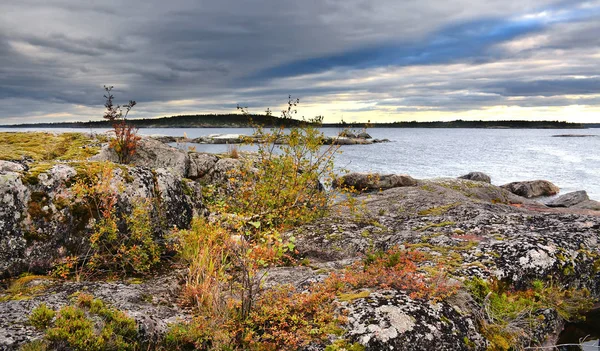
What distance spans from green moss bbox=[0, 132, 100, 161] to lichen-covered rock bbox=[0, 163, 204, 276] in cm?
577

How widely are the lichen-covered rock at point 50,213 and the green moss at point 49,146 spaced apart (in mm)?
5766

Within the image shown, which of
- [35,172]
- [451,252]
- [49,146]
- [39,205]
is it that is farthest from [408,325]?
[49,146]

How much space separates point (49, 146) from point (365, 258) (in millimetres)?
12839

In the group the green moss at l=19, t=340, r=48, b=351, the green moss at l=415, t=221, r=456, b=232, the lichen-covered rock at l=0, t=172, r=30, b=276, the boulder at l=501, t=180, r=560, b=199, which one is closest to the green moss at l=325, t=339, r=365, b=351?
the green moss at l=19, t=340, r=48, b=351

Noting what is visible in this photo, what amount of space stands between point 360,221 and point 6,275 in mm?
8350

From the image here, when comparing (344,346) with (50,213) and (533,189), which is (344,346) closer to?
(50,213)

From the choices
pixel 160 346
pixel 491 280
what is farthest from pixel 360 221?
pixel 160 346

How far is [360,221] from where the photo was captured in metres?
11.2

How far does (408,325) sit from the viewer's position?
5.28m

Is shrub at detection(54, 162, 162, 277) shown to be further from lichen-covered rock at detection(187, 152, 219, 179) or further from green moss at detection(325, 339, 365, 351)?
lichen-covered rock at detection(187, 152, 219, 179)

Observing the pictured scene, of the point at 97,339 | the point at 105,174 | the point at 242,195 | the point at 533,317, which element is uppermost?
the point at 105,174

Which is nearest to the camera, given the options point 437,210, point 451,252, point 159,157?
point 451,252

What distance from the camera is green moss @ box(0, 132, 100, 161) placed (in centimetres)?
1270

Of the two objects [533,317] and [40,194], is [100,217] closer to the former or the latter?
[40,194]
